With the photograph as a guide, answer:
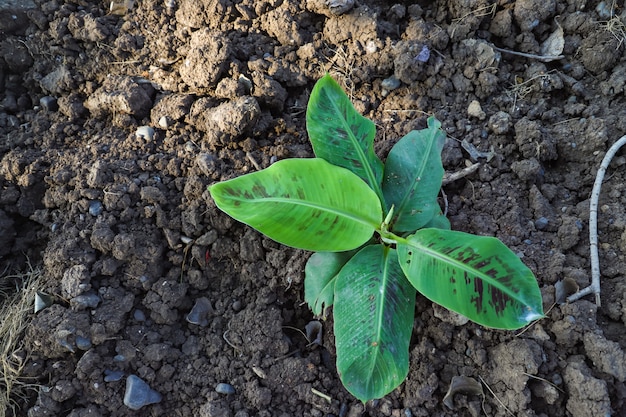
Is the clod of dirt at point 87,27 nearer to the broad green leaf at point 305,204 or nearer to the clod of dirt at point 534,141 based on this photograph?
the broad green leaf at point 305,204

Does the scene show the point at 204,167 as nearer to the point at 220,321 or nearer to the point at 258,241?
the point at 258,241

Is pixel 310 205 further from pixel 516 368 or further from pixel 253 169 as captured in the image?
pixel 516 368

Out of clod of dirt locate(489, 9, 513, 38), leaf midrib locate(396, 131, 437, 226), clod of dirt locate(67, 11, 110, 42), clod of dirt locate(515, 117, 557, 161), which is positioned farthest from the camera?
clod of dirt locate(67, 11, 110, 42)

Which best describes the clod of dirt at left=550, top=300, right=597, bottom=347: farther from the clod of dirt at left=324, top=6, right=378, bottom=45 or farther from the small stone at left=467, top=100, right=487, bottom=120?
the clod of dirt at left=324, top=6, right=378, bottom=45

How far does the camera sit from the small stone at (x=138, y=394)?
168cm

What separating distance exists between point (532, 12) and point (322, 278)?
5.29ft

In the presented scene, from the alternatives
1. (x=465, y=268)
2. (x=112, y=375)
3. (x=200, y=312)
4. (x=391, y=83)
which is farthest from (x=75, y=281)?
(x=391, y=83)

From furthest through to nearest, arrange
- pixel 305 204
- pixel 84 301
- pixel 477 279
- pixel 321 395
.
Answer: pixel 84 301 < pixel 321 395 < pixel 305 204 < pixel 477 279

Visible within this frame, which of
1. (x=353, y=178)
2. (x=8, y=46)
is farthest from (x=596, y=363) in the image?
(x=8, y=46)

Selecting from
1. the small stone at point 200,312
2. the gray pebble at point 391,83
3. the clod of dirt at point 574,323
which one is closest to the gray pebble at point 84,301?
the small stone at point 200,312

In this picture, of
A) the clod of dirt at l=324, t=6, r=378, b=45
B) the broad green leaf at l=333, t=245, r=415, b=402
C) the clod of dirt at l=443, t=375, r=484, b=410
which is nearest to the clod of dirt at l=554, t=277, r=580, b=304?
the clod of dirt at l=443, t=375, r=484, b=410

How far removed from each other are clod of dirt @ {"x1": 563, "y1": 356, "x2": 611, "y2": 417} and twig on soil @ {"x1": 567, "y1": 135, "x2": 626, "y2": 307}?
0.23m

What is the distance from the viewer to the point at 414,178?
175 cm

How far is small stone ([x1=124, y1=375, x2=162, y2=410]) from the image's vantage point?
168 centimetres
